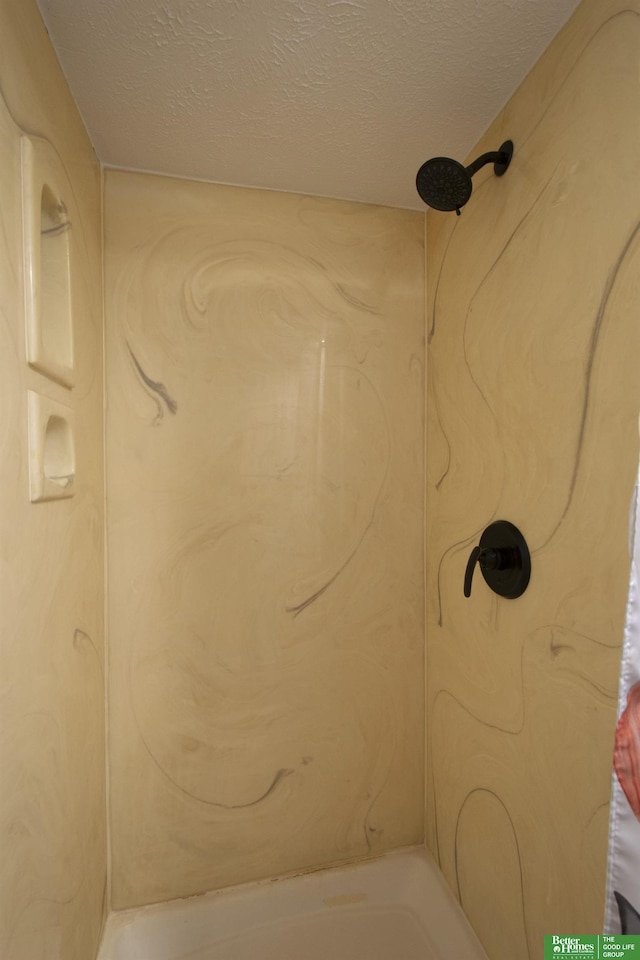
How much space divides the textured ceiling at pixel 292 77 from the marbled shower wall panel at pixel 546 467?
0.10m

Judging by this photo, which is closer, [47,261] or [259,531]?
[47,261]

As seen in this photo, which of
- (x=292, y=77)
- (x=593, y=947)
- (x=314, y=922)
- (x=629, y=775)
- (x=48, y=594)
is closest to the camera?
(x=629, y=775)

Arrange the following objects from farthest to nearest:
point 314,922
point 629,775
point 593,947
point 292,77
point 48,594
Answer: point 314,922 < point 292,77 < point 48,594 < point 593,947 < point 629,775

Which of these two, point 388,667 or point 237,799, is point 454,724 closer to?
point 388,667

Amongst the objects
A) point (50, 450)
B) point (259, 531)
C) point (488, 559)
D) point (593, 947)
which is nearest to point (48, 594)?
point (50, 450)

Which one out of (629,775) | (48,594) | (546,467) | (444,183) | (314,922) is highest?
(444,183)

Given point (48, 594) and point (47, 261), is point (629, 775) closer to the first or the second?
point (48, 594)

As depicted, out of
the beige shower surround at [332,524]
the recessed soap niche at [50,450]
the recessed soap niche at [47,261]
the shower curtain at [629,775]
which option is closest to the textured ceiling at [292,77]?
the beige shower surround at [332,524]

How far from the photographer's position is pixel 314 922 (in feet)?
3.47

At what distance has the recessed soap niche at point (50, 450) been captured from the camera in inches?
25.0

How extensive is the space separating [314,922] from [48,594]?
105 centimetres

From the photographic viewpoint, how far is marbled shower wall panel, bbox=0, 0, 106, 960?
0.56 m

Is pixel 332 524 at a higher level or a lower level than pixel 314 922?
higher

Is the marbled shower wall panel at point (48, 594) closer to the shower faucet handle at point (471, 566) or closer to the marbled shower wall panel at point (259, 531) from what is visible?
the marbled shower wall panel at point (259, 531)
